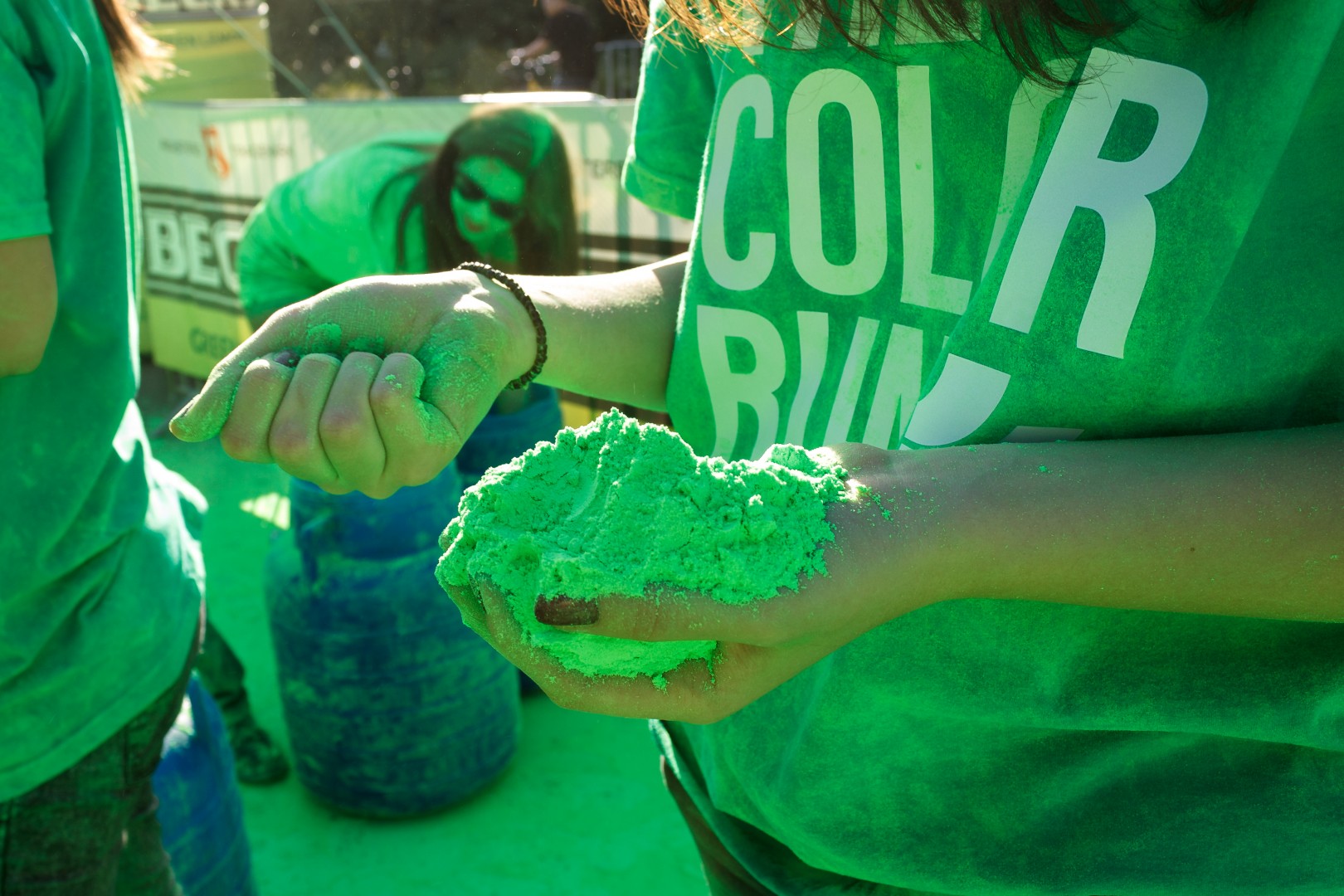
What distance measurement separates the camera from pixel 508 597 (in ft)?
2.40

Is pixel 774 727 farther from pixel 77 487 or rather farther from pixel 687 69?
pixel 77 487

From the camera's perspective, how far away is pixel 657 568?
70 centimetres

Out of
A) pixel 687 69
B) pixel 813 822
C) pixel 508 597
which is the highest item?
pixel 687 69

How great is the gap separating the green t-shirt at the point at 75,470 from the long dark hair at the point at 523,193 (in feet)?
6.81

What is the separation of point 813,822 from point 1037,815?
19 centimetres

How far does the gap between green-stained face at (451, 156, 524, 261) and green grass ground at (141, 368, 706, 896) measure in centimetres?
157

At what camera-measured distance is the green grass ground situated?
8.45ft

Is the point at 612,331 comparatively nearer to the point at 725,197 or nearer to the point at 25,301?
the point at 725,197

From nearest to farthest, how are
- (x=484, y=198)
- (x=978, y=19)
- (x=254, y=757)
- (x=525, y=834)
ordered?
(x=978, y=19), (x=525, y=834), (x=254, y=757), (x=484, y=198)

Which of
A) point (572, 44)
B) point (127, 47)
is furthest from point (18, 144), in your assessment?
point (572, 44)

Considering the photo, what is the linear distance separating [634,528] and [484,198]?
9.77 feet

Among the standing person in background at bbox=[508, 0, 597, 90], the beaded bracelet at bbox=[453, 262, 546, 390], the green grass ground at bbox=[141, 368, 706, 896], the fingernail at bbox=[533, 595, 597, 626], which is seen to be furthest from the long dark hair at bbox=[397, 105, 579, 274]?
the standing person in background at bbox=[508, 0, 597, 90]

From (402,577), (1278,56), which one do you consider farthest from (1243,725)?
(402,577)

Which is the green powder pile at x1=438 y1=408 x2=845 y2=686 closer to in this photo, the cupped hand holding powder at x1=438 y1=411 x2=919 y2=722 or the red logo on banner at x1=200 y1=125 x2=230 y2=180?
the cupped hand holding powder at x1=438 y1=411 x2=919 y2=722
